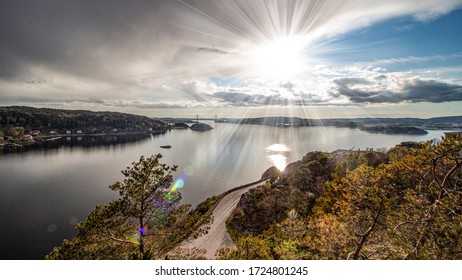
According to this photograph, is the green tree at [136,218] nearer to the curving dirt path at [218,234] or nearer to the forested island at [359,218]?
the forested island at [359,218]

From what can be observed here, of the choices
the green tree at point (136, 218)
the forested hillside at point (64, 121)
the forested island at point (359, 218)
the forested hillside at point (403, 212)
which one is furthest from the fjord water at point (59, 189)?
the forested hillside at point (64, 121)

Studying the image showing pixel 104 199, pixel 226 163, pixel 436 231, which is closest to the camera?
pixel 436 231

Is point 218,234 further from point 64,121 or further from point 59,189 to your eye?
point 64,121

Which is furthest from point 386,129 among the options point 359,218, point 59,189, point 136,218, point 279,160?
point 136,218

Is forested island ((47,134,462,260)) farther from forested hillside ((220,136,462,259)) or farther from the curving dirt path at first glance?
the curving dirt path

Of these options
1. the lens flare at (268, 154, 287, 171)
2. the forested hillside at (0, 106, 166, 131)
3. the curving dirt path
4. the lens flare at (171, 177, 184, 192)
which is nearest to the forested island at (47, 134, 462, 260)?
the curving dirt path

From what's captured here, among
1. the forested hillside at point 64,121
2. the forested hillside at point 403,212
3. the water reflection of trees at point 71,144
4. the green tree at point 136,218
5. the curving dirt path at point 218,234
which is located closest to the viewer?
the forested hillside at point 403,212
